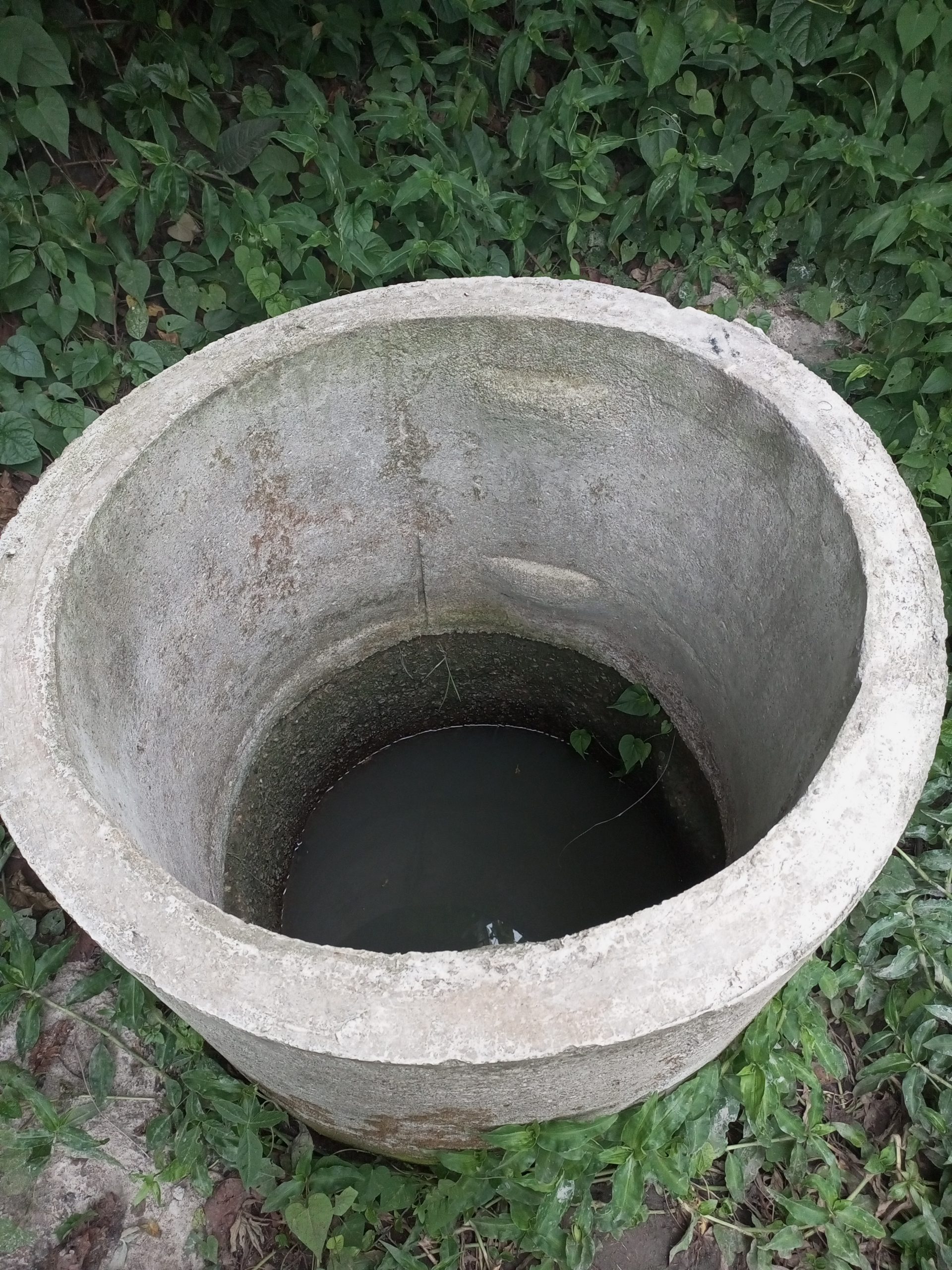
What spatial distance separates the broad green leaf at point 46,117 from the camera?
99.3 inches

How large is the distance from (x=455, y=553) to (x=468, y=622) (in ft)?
0.97

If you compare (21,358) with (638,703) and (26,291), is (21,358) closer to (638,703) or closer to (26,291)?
(26,291)

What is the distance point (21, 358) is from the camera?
2.71 m

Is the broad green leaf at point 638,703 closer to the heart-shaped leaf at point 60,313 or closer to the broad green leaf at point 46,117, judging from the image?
the heart-shaped leaf at point 60,313

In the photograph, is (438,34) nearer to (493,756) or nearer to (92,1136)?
(493,756)

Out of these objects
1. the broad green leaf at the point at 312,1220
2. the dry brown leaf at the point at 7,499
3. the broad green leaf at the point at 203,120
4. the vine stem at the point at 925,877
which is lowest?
the broad green leaf at the point at 312,1220

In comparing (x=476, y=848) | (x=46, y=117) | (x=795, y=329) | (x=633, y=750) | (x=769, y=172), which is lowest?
(x=476, y=848)

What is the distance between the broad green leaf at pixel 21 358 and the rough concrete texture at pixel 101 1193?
72.4 inches

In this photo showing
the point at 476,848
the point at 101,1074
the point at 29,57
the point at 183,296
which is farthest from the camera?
the point at 476,848

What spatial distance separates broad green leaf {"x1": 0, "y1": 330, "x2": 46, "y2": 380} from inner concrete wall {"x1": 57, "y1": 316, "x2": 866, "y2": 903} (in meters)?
1.01

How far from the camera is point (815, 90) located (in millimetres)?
3031

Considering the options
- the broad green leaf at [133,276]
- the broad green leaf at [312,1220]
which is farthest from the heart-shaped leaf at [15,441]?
the broad green leaf at [312,1220]

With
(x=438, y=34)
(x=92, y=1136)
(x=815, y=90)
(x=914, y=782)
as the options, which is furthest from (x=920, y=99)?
(x=92, y=1136)

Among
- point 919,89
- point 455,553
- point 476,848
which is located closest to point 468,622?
point 455,553
